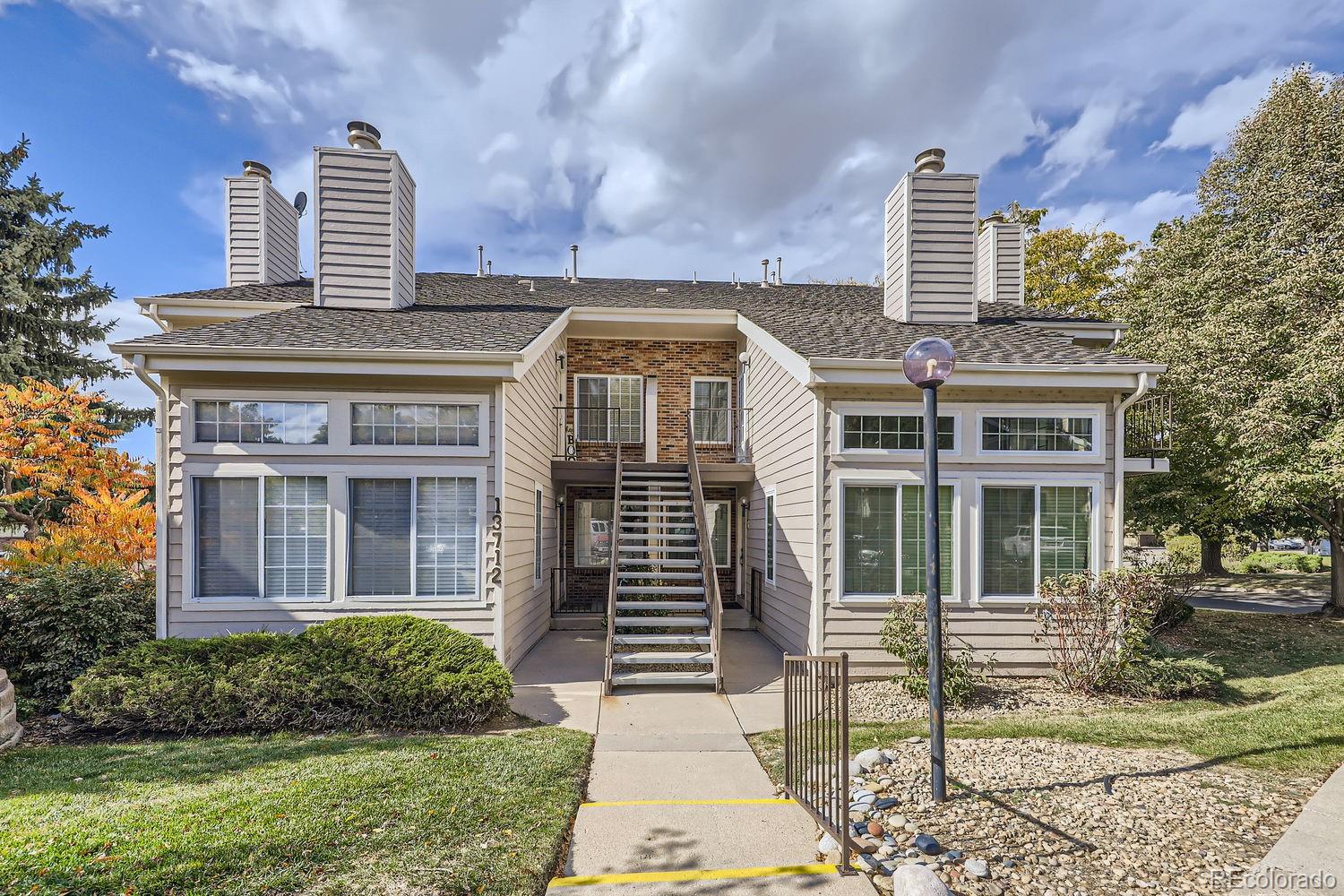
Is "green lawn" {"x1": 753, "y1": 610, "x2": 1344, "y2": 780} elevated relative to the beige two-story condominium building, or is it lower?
lower

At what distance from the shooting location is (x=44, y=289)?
573 inches

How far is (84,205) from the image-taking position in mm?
15156

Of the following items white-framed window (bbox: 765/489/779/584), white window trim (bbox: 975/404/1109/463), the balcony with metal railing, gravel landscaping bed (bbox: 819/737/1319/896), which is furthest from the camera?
white-framed window (bbox: 765/489/779/584)

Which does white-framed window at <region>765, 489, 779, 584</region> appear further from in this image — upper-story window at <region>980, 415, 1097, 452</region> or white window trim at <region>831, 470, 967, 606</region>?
upper-story window at <region>980, 415, 1097, 452</region>

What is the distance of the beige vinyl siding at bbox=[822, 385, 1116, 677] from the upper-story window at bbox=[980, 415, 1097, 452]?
148mm

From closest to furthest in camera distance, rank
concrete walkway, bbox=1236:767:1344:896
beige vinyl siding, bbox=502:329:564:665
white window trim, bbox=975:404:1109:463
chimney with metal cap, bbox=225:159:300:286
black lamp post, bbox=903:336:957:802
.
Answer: concrete walkway, bbox=1236:767:1344:896
black lamp post, bbox=903:336:957:802
white window trim, bbox=975:404:1109:463
beige vinyl siding, bbox=502:329:564:665
chimney with metal cap, bbox=225:159:300:286

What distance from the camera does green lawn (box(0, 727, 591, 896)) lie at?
9.61 ft

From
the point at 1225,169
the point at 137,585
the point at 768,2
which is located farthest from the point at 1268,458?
the point at 137,585

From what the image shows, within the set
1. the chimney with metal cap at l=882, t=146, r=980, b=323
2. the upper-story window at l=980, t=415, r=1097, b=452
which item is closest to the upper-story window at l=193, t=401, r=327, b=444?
the upper-story window at l=980, t=415, r=1097, b=452

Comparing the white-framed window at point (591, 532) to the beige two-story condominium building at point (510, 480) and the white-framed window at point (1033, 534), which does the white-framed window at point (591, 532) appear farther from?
the white-framed window at point (1033, 534)

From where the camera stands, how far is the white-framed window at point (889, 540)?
6.87m

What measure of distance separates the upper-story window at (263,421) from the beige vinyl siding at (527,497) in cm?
207

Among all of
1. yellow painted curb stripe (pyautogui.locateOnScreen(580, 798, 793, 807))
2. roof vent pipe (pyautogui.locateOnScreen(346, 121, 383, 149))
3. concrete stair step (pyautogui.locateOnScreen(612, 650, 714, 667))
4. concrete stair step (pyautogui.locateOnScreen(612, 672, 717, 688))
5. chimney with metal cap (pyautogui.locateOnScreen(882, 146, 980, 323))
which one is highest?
roof vent pipe (pyautogui.locateOnScreen(346, 121, 383, 149))

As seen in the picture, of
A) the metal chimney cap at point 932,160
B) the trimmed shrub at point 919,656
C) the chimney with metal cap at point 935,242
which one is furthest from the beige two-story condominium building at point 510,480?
the metal chimney cap at point 932,160
